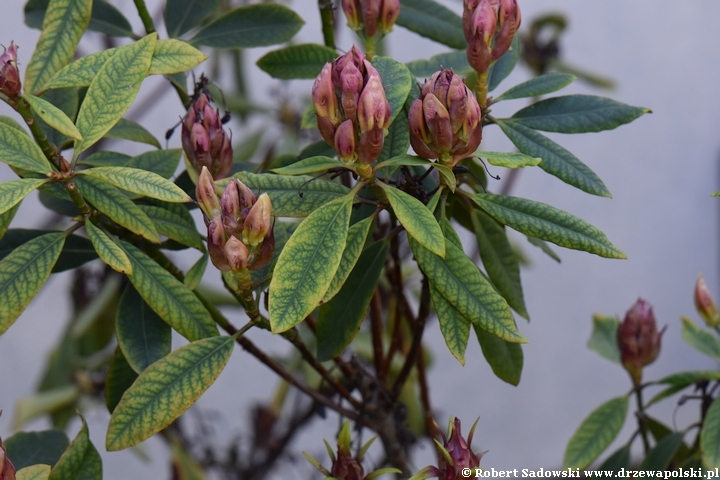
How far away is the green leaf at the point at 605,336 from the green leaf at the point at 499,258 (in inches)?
10.7

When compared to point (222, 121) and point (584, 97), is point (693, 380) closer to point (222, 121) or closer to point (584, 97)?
point (584, 97)

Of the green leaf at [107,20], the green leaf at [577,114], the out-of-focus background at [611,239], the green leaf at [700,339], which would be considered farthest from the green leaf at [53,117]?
the out-of-focus background at [611,239]

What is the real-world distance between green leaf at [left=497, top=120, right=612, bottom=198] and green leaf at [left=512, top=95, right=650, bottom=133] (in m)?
0.02

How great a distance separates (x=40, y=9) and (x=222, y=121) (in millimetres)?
218

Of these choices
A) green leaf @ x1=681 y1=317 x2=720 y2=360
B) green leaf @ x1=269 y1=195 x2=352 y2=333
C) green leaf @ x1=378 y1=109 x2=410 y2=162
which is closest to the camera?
green leaf @ x1=269 y1=195 x2=352 y2=333

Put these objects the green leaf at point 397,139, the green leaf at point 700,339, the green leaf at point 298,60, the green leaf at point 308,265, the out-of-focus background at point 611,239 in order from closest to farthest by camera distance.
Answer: the green leaf at point 308,265 → the green leaf at point 397,139 → the green leaf at point 298,60 → the green leaf at point 700,339 → the out-of-focus background at point 611,239

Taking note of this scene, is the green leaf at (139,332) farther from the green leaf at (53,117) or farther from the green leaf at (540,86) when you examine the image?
the green leaf at (540,86)

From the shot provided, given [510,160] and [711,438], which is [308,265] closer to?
[510,160]

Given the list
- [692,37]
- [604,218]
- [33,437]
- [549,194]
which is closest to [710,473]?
[33,437]

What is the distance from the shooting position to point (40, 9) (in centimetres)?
61

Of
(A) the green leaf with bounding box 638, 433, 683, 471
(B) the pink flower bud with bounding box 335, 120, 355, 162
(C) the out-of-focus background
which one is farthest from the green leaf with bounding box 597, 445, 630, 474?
(C) the out-of-focus background

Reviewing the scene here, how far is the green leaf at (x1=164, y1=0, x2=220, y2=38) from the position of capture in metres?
0.64

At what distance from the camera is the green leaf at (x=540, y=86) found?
54 centimetres

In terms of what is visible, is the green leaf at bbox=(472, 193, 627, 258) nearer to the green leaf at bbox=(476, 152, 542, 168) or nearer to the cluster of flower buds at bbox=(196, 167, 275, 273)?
the green leaf at bbox=(476, 152, 542, 168)
